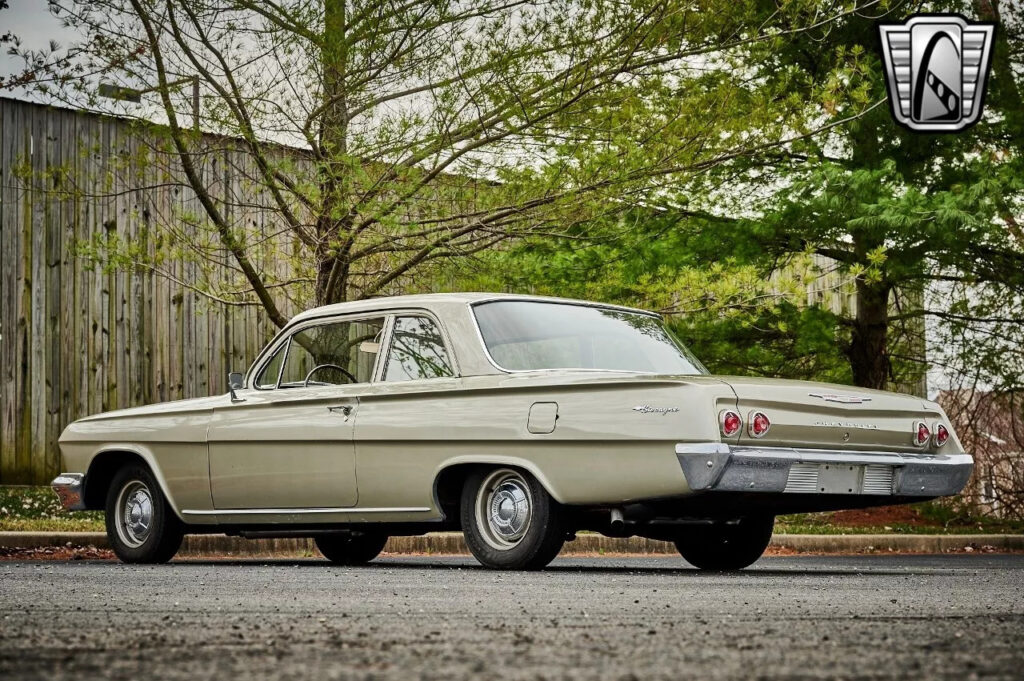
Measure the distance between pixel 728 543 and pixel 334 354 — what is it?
9.19ft

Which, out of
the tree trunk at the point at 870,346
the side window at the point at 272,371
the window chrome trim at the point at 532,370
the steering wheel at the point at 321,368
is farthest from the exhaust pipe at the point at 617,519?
the tree trunk at the point at 870,346

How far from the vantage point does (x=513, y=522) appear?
24.6 feet

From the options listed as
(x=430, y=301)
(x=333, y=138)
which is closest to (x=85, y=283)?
(x=333, y=138)

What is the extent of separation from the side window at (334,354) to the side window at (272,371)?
5 centimetres

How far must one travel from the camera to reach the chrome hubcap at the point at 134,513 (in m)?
9.16

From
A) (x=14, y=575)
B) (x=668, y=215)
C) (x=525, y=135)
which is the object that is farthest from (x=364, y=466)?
(x=668, y=215)

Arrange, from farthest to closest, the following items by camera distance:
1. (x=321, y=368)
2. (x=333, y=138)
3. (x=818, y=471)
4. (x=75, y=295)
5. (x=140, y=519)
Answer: (x=75, y=295), (x=333, y=138), (x=140, y=519), (x=321, y=368), (x=818, y=471)

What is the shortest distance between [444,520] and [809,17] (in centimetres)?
637

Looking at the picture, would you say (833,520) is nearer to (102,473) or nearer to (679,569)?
(679,569)

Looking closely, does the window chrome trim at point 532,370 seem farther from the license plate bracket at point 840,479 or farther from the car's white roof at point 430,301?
the license plate bracket at point 840,479

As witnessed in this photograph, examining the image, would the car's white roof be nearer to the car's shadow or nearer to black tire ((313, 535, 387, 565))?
the car's shadow

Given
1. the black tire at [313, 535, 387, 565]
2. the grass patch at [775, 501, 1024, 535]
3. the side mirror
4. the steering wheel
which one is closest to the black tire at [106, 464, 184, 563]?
the side mirror

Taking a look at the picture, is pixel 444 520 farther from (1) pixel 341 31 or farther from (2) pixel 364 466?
(1) pixel 341 31

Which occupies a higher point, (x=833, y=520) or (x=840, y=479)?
(x=840, y=479)
